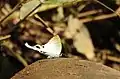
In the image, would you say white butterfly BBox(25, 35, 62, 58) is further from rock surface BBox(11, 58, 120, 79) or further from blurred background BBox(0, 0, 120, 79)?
blurred background BBox(0, 0, 120, 79)

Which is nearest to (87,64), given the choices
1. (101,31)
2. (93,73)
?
(93,73)

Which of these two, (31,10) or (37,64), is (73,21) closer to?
(31,10)

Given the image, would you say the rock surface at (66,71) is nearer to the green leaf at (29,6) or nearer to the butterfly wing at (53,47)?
A: the butterfly wing at (53,47)

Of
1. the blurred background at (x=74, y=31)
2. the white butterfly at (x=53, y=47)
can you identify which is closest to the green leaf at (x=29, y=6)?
the white butterfly at (x=53, y=47)

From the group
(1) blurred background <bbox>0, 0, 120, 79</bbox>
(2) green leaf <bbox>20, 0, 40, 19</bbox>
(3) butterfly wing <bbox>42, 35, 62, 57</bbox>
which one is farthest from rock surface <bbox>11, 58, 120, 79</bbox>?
(1) blurred background <bbox>0, 0, 120, 79</bbox>

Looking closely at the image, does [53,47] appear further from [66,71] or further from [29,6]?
[29,6]
